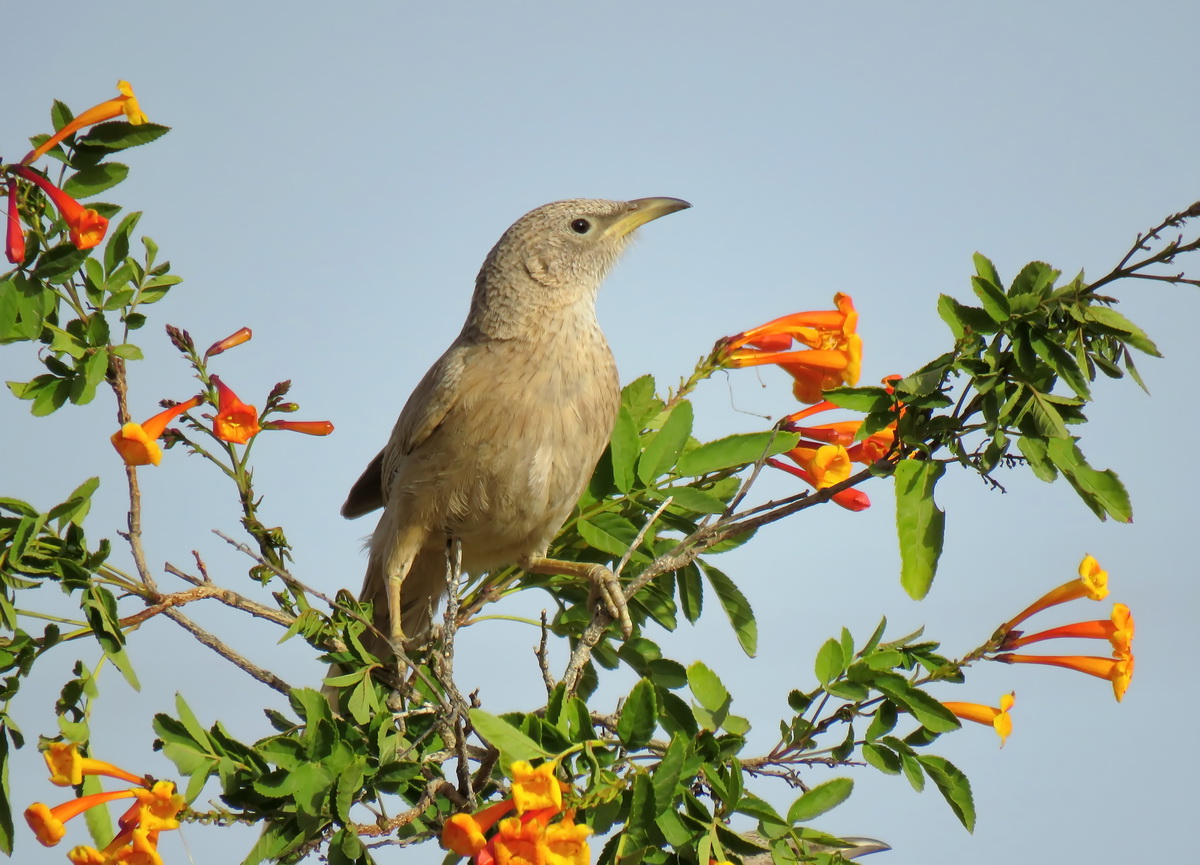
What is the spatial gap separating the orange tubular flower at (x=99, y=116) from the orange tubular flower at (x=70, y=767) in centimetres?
151

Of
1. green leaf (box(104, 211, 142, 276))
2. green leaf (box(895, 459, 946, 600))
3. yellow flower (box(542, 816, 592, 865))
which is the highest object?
green leaf (box(104, 211, 142, 276))

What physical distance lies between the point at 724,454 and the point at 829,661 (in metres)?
1.13

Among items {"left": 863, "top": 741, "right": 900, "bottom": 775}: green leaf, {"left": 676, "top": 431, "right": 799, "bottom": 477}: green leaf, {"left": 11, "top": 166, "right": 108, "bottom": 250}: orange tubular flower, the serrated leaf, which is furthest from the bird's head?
{"left": 863, "top": 741, "right": 900, "bottom": 775}: green leaf

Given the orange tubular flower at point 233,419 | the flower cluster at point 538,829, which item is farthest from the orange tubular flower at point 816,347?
the flower cluster at point 538,829

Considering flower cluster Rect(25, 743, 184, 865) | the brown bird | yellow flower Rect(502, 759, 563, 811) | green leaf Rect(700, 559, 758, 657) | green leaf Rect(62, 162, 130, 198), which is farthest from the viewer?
the brown bird

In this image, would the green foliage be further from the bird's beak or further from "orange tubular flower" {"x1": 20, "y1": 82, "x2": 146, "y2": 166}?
the bird's beak

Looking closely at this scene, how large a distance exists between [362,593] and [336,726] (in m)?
2.18

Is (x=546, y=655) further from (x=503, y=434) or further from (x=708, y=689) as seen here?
(x=503, y=434)

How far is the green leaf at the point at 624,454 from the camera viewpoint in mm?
3955

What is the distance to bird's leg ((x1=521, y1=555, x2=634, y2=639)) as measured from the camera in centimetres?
333

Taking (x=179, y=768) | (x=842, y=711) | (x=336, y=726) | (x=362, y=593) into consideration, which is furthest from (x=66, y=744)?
(x=362, y=593)

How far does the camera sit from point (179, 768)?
8.67 feet

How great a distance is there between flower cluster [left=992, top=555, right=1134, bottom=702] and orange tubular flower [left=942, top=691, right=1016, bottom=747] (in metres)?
0.11

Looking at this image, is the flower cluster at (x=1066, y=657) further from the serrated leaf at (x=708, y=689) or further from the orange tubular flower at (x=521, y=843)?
the orange tubular flower at (x=521, y=843)
